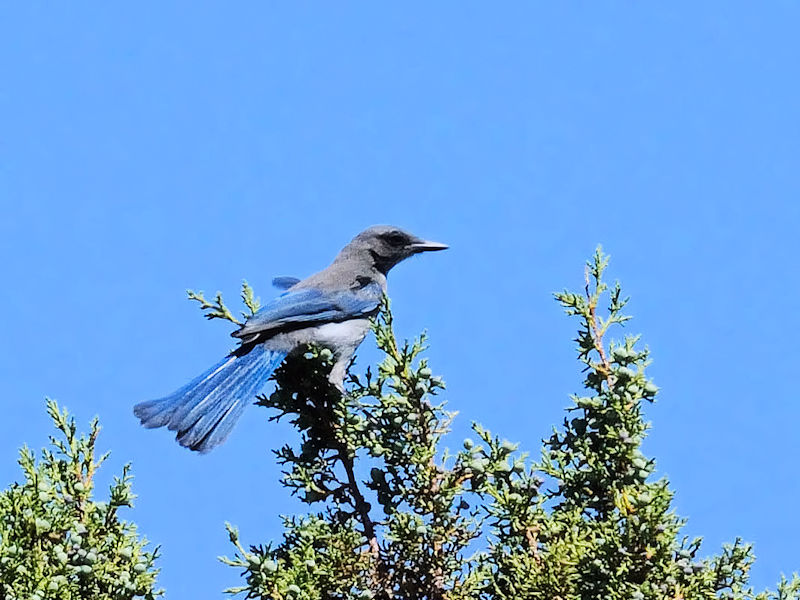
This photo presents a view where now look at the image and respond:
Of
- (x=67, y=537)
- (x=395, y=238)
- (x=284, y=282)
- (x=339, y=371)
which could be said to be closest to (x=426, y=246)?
(x=395, y=238)

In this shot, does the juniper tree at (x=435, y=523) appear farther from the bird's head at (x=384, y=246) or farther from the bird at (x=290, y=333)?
the bird's head at (x=384, y=246)

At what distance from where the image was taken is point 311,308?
558 cm

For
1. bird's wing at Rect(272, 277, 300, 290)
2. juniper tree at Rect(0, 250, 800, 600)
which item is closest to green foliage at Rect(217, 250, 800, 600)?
juniper tree at Rect(0, 250, 800, 600)

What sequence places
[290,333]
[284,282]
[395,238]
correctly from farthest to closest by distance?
1. [395,238]
2. [284,282]
3. [290,333]

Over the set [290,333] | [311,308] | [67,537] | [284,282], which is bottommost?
[67,537]

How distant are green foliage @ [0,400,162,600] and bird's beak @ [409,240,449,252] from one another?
2.91 meters

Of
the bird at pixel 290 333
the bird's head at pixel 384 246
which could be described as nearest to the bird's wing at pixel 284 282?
the bird at pixel 290 333

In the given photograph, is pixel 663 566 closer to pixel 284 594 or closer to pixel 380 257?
pixel 284 594

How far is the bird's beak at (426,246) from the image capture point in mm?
6582

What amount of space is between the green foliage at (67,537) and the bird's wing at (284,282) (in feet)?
7.84

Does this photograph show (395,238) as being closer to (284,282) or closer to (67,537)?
(284,282)

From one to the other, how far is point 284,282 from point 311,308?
765 mm

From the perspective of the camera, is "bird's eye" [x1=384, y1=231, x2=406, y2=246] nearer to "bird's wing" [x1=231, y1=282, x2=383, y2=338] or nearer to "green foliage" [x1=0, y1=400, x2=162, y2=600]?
"bird's wing" [x1=231, y1=282, x2=383, y2=338]

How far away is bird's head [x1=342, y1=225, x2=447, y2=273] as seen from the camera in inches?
257
